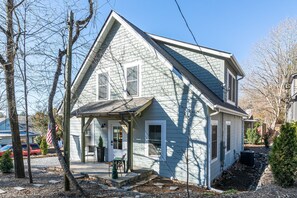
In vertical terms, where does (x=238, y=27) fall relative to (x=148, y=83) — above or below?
above

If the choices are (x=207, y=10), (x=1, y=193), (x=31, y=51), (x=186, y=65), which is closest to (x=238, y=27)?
(x=186, y=65)

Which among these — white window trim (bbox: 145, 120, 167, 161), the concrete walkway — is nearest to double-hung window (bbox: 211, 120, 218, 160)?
white window trim (bbox: 145, 120, 167, 161)

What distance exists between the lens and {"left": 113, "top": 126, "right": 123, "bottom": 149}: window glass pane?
412 inches

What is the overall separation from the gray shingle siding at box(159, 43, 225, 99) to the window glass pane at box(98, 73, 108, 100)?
12.5ft

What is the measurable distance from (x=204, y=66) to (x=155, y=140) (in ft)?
14.7

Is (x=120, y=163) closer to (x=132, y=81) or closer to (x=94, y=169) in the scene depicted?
(x=94, y=169)

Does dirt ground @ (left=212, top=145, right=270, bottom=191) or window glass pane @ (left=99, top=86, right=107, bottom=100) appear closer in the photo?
dirt ground @ (left=212, top=145, right=270, bottom=191)

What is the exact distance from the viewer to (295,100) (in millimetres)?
11211

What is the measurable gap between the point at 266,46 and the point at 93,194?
1217 inches

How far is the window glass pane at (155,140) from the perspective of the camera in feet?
30.1

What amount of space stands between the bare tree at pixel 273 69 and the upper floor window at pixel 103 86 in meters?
24.8

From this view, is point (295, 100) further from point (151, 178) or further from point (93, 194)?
point (93, 194)

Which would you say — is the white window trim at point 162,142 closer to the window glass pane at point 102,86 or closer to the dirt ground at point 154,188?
the dirt ground at point 154,188

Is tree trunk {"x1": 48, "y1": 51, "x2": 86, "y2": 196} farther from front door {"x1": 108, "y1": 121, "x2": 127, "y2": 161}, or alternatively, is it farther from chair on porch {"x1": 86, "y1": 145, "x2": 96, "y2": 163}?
chair on porch {"x1": 86, "y1": 145, "x2": 96, "y2": 163}
